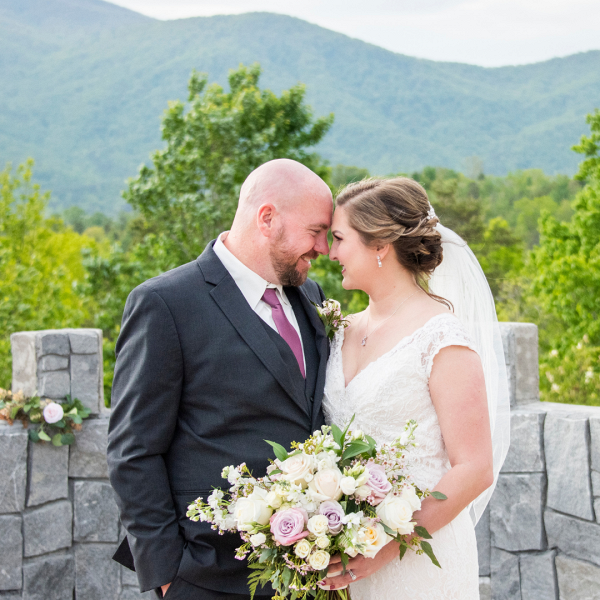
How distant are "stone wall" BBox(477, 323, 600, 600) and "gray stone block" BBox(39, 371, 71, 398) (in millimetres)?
2668

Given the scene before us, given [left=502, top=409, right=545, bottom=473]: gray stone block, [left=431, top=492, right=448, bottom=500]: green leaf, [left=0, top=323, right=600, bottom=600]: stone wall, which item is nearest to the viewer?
[left=431, top=492, right=448, bottom=500]: green leaf

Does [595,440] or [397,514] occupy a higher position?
[397,514]

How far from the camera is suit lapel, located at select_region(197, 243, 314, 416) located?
6.95 ft

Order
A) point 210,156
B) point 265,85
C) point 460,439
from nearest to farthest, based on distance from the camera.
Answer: point 460,439, point 210,156, point 265,85

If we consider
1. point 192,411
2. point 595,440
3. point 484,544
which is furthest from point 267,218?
point 484,544

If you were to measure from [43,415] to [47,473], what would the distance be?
37cm

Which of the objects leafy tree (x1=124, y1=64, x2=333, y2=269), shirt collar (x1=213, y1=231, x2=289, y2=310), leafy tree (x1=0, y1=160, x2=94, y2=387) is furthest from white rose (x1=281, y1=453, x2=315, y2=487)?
leafy tree (x1=0, y1=160, x2=94, y2=387)

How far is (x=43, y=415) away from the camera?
3623 millimetres

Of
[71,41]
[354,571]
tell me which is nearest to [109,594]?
[354,571]

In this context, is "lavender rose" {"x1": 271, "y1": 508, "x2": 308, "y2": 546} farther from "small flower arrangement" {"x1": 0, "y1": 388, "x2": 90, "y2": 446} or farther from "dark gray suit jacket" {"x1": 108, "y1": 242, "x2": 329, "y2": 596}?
"small flower arrangement" {"x1": 0, "y1": 388, "x2": 90, "y2": 446}

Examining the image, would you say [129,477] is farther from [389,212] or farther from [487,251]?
[487,251]

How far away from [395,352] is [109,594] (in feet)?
8.86

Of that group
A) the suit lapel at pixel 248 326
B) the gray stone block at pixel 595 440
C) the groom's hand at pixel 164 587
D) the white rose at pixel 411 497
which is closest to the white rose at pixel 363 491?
the white rose at pixel 411 497

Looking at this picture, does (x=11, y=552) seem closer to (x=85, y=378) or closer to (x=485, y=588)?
(x=85, y=378)
